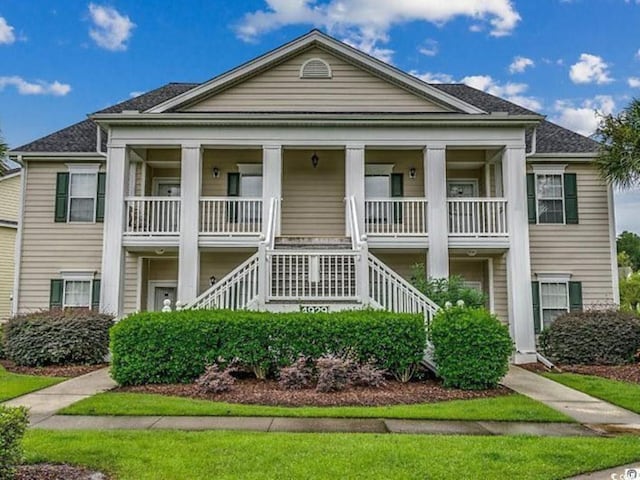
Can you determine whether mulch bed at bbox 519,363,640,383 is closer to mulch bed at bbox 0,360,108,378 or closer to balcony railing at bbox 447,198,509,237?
balcony railing at bbox 447,198,509,237

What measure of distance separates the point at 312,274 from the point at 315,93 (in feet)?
19.9

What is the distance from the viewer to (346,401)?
26.2 feet

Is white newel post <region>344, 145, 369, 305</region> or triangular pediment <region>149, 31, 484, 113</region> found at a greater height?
triangular pediment <region>149, 31, 484, 113</region>

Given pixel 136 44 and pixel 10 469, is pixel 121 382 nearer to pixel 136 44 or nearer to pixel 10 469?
pixel 10 469

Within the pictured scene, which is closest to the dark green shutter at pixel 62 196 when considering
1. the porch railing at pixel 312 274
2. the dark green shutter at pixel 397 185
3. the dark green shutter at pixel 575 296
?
the porch railing at pixel 312 274

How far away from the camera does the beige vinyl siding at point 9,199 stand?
21.4 metres

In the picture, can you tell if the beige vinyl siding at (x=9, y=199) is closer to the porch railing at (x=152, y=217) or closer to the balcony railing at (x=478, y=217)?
the porch railing at (x=152, y=217)

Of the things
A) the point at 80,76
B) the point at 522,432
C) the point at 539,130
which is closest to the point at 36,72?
the point at 80,76

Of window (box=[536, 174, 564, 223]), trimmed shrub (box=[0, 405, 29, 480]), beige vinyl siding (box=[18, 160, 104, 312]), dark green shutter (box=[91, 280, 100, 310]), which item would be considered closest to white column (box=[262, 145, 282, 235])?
beige vinyl siding (box=[18, 160, 104, 312])

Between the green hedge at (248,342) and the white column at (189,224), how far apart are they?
3.73 meters

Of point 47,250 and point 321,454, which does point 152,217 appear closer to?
point 47,250

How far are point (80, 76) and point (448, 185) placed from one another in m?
18.3

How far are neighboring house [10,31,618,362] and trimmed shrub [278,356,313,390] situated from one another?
9.69 ft

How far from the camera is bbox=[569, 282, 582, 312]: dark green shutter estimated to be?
568 inches
